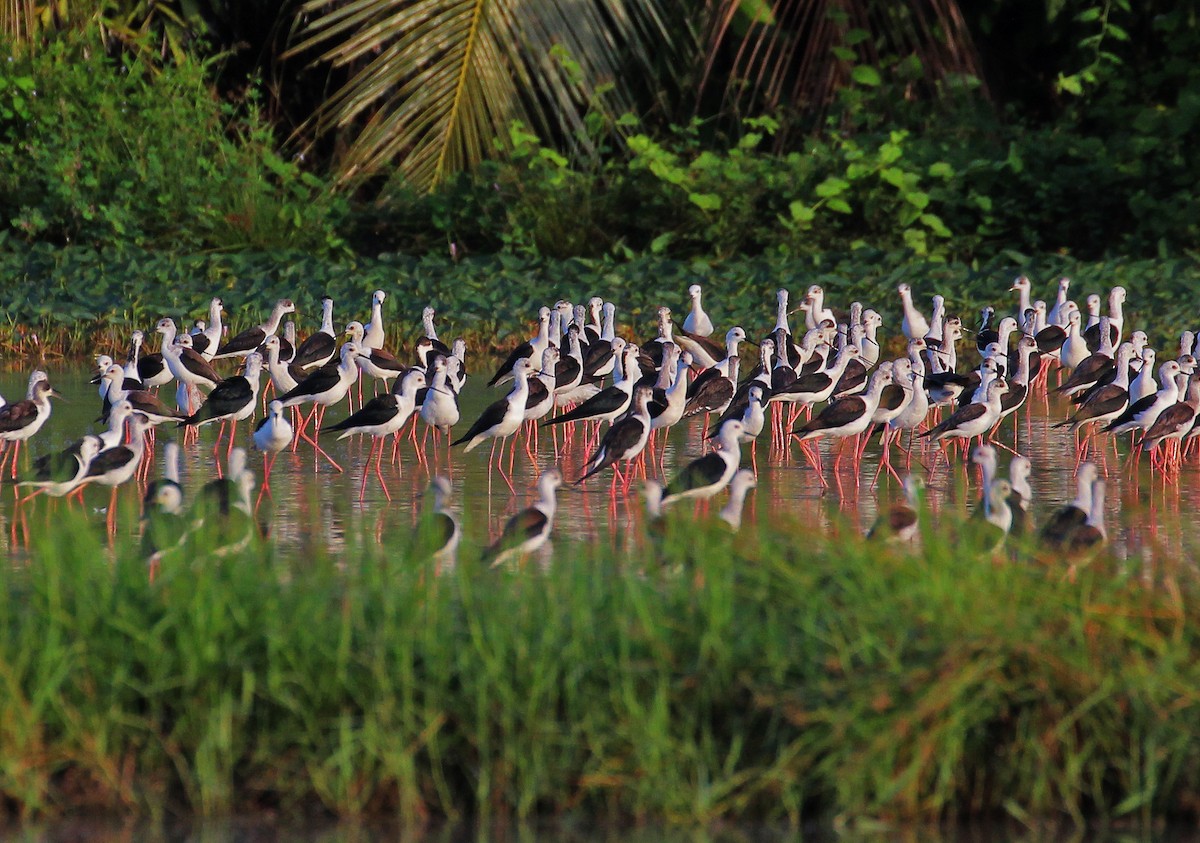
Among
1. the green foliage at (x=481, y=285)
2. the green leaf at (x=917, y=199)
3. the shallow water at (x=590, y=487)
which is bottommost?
the shallow water at (x=590, y=487)

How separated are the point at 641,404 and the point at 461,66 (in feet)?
35.2

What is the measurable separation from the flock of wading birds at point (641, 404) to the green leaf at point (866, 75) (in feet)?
21.9

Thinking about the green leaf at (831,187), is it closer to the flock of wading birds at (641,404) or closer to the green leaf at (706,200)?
the green leaf at (706,200)

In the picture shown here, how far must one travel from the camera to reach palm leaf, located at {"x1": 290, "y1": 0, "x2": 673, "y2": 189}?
835 inches

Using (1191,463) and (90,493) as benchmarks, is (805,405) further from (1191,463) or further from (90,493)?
(90,493)

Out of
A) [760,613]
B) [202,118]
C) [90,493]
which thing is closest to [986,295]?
[202,118]

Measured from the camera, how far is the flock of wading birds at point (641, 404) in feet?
28.0

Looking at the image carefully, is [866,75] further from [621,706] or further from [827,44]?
[621,706]

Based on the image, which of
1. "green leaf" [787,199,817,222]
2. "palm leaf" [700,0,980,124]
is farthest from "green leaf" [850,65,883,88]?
"green leaf" [787,199,817,222]

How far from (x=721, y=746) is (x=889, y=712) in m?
0.51

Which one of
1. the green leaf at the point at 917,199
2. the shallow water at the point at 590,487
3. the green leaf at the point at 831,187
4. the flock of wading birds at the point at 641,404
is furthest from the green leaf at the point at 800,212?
the shallow water at the point at 590,487

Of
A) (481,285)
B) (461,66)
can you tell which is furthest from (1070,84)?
(481,285)

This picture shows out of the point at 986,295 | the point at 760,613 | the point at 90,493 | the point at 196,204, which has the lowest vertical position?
the point at 760,613

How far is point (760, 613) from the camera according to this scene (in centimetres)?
627
